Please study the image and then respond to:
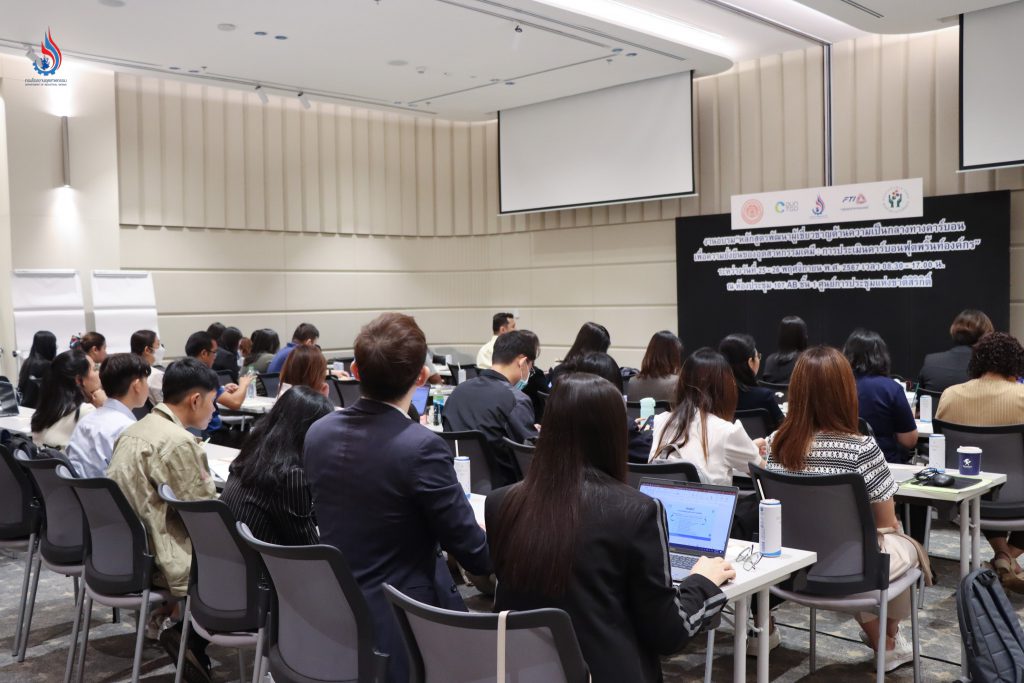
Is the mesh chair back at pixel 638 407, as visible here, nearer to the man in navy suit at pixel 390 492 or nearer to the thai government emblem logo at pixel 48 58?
the man in navy suit at pixel 390 492

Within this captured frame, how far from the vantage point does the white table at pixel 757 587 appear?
98.1 inches

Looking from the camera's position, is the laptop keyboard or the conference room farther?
the laptop keyboard

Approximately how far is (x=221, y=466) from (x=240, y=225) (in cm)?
728

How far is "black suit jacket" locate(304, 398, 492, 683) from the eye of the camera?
232 cm

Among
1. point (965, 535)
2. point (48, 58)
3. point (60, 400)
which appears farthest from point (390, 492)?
point (48, 58)

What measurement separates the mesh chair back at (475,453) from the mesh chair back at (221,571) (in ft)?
4.96

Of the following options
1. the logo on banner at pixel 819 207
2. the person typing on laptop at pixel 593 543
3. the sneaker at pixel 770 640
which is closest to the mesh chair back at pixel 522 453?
the sneaker at pixel 770 640

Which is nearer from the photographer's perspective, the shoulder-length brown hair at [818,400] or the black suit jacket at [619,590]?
the black suit jacket at [619,590]

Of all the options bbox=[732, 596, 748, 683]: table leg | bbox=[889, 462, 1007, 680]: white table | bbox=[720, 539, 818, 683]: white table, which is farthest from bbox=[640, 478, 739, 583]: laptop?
bbox=[889, 462, 1007, 680]: white table

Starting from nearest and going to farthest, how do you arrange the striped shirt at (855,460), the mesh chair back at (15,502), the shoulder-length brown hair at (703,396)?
the striped shirt at (855,460)
the shoulder-length brown hair at (703,396)
the mesh chair back at (15,502)

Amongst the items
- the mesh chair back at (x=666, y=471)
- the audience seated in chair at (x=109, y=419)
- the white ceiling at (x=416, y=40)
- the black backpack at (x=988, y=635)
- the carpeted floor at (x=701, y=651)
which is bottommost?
the carpeted floor at (x=701, y=651)

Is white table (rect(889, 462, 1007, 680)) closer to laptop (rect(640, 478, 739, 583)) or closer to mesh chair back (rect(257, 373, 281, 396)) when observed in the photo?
laptop (rect(640, 478, 739, 583))

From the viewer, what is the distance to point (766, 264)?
9.77m

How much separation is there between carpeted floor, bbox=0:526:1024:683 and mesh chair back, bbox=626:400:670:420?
1293 mm
